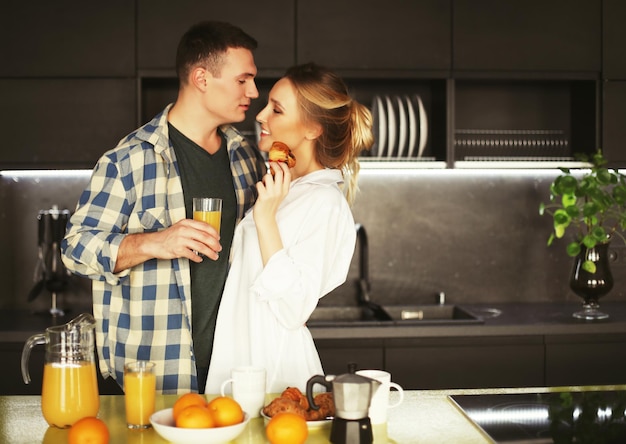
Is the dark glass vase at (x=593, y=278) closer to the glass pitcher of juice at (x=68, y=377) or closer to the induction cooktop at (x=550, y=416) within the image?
the induction cooktop at (x=550, y=416)

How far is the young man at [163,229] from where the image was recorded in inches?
93.3

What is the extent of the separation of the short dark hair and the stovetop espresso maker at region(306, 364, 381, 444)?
4.37 feet

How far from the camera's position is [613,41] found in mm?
3803

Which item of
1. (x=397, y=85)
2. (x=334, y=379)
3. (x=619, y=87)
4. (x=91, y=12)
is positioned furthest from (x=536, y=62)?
(x=334, y=379)

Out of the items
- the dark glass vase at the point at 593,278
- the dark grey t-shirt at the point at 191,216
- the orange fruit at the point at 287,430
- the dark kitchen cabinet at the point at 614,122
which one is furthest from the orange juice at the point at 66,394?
the dark kitchen cabinet at the point at 614,122

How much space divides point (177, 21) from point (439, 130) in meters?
1.32

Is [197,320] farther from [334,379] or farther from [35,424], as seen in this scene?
[334,379]

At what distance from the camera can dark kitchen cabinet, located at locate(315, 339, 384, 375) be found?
133 inches

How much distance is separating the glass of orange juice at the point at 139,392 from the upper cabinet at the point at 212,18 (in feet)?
7.12

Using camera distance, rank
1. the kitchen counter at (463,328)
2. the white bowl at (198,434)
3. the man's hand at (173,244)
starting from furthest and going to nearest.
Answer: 1. the kitchen counter at (463,328)
2. the man's hand at (173,244)
3. the white bowl at (198,434)

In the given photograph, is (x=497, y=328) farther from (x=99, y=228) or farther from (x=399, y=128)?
(x=99, y=228)

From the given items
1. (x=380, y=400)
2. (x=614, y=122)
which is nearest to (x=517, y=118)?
(x=614, y=122)

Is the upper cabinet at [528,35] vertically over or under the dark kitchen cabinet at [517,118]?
over

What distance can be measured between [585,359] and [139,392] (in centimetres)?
239
